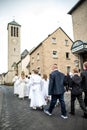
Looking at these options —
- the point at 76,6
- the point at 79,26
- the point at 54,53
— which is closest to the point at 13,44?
the point at 54,53

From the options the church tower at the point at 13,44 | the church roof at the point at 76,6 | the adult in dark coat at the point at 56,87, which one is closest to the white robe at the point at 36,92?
the adult in dark coat at the point at 56,87

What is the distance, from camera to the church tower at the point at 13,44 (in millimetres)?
71562

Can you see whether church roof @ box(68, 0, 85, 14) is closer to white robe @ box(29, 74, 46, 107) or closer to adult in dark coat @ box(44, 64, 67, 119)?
white robe @ box(29, 74, 46, 107)

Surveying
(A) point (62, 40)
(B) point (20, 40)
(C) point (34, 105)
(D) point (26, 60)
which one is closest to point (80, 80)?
(C) point (34, 105)

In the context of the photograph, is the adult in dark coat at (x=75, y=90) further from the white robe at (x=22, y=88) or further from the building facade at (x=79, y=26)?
the building facade at (x=79, y=26)

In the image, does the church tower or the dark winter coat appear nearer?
the dark winter coat

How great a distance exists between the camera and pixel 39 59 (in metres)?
38.1

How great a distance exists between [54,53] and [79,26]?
57.3 feet

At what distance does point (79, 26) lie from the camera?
20.9 m

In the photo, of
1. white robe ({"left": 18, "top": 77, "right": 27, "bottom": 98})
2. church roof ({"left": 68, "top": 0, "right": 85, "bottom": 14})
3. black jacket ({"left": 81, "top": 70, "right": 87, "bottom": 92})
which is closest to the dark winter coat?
black jacket ({"left": 81, "top": 70, "right": 87, "bottom": 92})

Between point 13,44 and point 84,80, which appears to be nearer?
point 84,80

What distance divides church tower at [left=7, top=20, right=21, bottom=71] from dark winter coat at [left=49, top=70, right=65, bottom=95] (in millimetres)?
63675

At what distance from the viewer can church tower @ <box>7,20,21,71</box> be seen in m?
71.6

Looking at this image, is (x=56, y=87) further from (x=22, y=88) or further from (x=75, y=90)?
(x=22, y=88)
